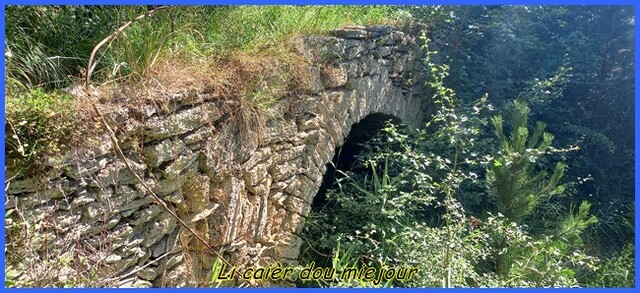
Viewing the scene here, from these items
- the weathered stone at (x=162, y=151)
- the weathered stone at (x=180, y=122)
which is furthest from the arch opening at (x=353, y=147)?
the weathered stone at (x=162, y=151)

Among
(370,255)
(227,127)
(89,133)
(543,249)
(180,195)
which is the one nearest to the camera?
(89,133)

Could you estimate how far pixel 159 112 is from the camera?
3066 millimetres

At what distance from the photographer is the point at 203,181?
134 inches

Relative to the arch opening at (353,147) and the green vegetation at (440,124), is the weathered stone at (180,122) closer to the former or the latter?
the green vegetation at (440,124)

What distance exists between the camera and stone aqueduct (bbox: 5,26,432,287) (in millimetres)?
2711

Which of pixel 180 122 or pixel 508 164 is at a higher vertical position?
pixel 180 122

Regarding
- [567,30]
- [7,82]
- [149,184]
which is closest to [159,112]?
[149,184]

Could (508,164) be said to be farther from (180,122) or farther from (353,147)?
(180,122)

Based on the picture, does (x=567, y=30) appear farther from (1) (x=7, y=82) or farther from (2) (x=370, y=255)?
(1) (x=7, y=82)

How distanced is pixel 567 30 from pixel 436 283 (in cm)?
463

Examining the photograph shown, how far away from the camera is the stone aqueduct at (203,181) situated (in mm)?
2711

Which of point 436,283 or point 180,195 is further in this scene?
point 436,283

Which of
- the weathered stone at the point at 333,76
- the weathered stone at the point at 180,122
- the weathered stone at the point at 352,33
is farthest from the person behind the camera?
the weathered stone at the point at 352,33

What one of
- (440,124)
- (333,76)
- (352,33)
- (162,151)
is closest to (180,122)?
(162,151)
